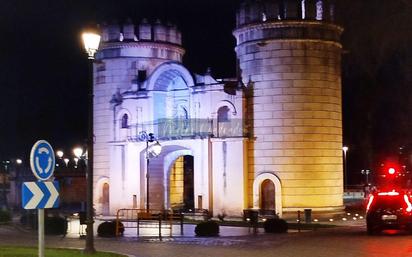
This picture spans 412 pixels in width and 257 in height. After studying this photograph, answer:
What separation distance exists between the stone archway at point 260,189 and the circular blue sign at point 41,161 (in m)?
30.3

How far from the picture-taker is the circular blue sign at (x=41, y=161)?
496 inches

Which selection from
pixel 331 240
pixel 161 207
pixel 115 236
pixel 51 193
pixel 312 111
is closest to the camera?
pixel 51 193

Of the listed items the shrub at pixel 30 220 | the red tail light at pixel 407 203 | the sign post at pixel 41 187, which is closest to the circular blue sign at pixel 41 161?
the sign post at pixel 41 187

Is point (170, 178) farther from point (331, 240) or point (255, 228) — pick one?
point (331, 240)

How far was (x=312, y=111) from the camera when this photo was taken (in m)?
42.7

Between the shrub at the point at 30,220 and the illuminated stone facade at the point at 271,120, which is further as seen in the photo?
the illuminated stone facade at the point at 271,120

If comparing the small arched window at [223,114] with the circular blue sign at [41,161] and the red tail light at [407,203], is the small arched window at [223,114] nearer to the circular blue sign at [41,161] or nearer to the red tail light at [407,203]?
the red tail light at [407,203]

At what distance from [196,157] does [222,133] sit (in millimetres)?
2127

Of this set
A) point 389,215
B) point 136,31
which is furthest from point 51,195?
point 136,31

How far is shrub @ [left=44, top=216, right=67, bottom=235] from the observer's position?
106 ft

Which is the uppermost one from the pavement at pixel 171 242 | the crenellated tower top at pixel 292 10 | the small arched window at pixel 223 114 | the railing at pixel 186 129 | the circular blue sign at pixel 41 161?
the crenellated tower top at pixel 292 10

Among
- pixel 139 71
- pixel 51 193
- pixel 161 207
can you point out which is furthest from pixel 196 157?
pixel 51 193

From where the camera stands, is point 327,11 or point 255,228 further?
point 327,11

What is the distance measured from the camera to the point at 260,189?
43.1 m
